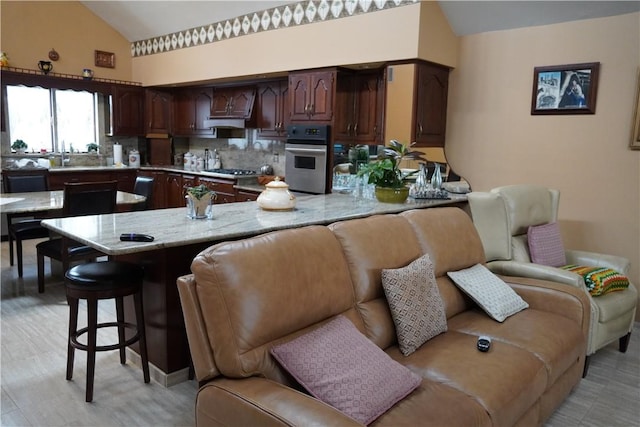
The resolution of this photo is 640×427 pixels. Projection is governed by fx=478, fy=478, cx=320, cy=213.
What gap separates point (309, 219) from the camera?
10.2 ft

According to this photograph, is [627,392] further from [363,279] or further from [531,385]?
[363,279]

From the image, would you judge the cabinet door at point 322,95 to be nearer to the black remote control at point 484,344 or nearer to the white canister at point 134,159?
the black remote control at point 484,344

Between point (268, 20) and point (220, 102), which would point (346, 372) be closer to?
point (268, 20)

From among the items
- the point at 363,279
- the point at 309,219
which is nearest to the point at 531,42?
the point at 309,219

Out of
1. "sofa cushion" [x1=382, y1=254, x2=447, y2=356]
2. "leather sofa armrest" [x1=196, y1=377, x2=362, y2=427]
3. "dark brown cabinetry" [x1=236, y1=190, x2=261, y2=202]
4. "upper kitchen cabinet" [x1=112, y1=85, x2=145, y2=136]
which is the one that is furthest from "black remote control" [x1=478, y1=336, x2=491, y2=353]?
"upper kitchen cabinet" [x1=112, y1=85, x2=145, y2=136]

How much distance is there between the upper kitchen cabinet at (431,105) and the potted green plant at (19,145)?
543cm

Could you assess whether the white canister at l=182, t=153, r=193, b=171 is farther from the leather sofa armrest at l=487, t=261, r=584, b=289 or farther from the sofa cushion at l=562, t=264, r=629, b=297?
the sofa cushion at l=562, t=264, r=629, b=297

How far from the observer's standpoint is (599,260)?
3598mm

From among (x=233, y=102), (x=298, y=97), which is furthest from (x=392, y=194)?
(x=233, y=102)

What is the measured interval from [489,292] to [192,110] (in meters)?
5.58

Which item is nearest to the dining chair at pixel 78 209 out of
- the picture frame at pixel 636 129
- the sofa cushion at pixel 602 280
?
the sofa cushion at pixel 602 280

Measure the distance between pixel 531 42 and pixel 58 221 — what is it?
4.08 meters

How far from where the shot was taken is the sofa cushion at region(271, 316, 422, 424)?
5.42 feet

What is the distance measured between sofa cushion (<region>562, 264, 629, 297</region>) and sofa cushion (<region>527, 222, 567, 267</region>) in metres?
0.24
